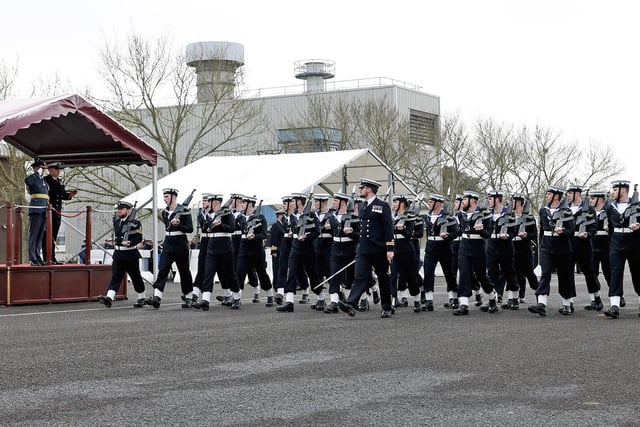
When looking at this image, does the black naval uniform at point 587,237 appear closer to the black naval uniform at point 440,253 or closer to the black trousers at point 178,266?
the black naval uniform at point 440,253

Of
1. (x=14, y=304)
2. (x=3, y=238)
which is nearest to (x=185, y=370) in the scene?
(x=14, y=304)

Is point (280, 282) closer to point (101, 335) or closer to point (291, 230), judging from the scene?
point (291, 230)

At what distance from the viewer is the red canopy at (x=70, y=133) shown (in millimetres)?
17938

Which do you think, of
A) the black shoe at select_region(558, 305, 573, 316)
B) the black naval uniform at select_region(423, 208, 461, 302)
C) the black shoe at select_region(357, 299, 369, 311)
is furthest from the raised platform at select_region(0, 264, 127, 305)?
the black shoe at select_region(558, 305, 573, 316)

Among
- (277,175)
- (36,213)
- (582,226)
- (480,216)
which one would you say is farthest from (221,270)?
(277,175)

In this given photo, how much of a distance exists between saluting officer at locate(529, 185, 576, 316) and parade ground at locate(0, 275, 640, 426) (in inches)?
28.0

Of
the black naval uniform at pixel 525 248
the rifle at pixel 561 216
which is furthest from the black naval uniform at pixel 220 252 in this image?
the rifle at pixel 561 216

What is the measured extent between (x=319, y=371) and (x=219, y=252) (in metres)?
8.86

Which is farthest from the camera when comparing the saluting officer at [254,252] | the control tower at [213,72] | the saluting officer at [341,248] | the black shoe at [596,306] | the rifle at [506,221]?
the control tower at [213,72]

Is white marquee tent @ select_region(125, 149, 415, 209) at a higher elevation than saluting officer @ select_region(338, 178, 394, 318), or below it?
higher

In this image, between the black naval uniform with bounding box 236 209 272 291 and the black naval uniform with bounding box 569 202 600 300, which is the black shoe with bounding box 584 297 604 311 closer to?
the black naval uniform with bounding box 569 202 600 300

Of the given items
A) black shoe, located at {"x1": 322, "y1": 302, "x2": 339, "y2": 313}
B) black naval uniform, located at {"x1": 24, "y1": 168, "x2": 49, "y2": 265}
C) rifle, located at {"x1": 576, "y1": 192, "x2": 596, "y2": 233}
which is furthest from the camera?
black naval uniform, located at {"x1": 24, "y1": 168, "x2": 49, "y2": 265}

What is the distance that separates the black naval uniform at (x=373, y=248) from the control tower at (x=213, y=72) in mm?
25997

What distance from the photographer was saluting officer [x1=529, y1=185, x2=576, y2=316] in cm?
1636
